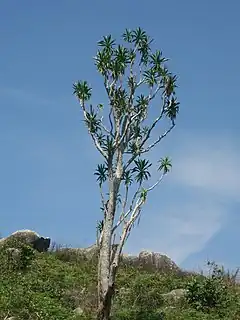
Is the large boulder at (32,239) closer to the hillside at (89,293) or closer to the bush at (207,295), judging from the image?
the hillside at (89,293)

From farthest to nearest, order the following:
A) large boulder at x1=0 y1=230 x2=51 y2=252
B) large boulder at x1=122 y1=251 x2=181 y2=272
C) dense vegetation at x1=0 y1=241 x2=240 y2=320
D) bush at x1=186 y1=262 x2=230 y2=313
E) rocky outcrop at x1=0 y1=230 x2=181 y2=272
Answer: large boulder at x1=122 y1=251 x2=181 y2=272 < rocky outcrop at x1=0 y1=230 x2=181 y2=272 < large boulder at x1=0 y1=230 x2=51 y2=252 < bush at x1=186 y1=262 x2=230 y2=313 < dense vegetation at x1=0 y1=241 x2=240 y2=320

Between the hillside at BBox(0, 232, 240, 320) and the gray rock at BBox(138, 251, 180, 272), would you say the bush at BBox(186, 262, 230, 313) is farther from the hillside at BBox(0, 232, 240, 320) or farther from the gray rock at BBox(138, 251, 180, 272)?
the gray rock at BBox(138, 251, 180, 272)

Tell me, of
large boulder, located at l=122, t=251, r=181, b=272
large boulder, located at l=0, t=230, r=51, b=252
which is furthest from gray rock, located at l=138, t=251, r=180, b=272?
large boulder, located at l=0, t=230, r=51, b=252

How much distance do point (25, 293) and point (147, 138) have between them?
5.33 m

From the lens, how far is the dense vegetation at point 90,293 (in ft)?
54.7

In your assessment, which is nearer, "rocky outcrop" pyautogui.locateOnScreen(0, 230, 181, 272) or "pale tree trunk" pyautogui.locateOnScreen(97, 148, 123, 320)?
"pale tree trunk" pyautogui.locateOnScreen(97, 148, 123, 320)

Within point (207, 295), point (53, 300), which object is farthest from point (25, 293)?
point (207, 295)

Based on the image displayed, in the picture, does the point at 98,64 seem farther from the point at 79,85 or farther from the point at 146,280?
the point at 146,280

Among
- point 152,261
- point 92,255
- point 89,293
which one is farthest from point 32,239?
point 89,293

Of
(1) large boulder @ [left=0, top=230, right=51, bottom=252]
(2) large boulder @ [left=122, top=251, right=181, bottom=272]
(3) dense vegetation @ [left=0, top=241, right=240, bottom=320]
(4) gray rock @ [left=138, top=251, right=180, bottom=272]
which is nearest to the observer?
(3) dense vegetation @ [left=0, top=241, right=240, bottom=320]

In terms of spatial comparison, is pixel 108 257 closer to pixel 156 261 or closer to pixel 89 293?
pixel 89 293

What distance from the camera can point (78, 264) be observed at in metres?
25.3

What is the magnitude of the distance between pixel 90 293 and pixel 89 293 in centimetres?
3

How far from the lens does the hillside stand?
1670 cm
